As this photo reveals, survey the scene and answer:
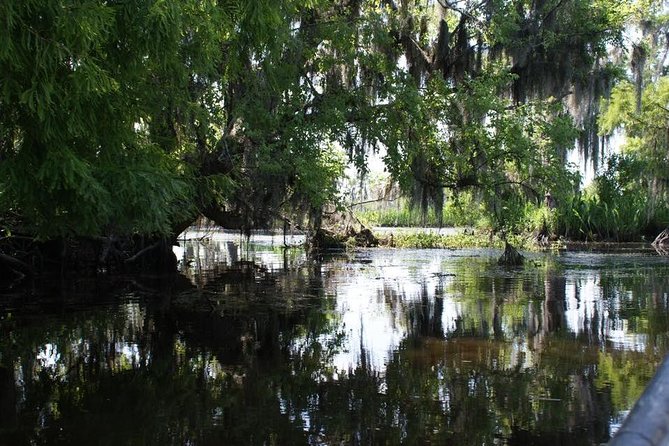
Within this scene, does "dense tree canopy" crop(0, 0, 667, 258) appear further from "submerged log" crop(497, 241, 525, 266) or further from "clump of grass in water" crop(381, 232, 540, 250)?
"clump of grass in water" crop(381, 232, 540, 250)

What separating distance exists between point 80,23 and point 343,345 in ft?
17.5

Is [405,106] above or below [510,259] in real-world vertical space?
above

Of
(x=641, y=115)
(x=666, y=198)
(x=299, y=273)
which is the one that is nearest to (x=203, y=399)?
(x=299, y=273)

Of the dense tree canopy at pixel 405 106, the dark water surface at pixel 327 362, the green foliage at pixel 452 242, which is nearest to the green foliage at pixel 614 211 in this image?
the green foliage at pixel 452 242

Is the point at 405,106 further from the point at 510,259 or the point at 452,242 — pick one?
the point at 452,242

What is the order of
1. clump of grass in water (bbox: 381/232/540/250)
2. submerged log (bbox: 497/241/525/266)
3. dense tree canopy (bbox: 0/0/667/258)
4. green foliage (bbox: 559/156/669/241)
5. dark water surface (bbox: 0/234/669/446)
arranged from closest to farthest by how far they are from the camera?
dark water surface (bbox: 0/234/669/446) → dense tree canopy (bbox: 0/0/667/258) → submerged log (bbox: 497/241/525/266) → clump of grass in water (bbox: 381/232/540/250) → green foliage (bbox: 559/156/669/241)

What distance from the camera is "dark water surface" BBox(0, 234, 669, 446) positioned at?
4828mm

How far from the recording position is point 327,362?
6.90 metres

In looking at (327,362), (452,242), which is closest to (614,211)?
(452,242)

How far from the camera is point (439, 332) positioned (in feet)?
27.6

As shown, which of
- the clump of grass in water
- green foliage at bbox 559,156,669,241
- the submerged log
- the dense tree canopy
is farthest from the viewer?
green foliage at bbox 559,156,669,241

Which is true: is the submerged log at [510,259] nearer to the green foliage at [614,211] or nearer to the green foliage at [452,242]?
the green foliage at [452,242]

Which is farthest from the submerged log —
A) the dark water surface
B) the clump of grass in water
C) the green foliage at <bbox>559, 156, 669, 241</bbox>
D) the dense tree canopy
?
the green foliage at <bbox>559, 156, 669, 241</bbox>

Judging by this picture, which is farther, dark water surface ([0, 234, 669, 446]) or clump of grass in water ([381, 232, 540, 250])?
clump of grass in water ([381, 232, 540, 250])
